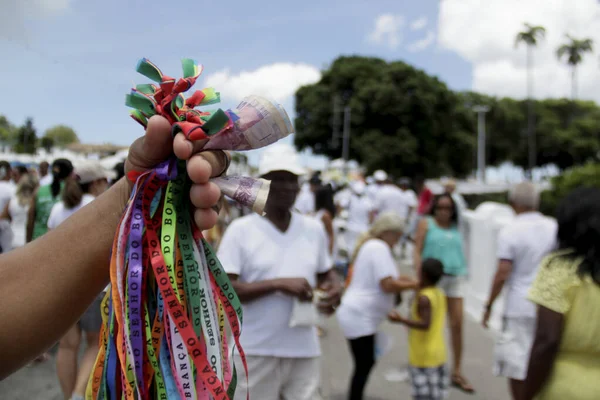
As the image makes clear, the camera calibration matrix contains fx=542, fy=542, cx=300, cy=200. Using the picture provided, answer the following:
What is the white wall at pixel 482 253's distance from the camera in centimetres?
730

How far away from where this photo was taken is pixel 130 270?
1187mm

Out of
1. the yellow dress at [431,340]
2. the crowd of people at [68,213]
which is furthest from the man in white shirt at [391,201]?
the yellow dress at [431,340]

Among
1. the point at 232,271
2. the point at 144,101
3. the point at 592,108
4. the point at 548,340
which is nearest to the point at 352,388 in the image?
the point at 232,271

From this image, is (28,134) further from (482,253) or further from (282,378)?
(482,253)

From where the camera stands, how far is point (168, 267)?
1196 mm

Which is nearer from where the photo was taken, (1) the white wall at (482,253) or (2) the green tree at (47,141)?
(2) the green tree at (47,141)

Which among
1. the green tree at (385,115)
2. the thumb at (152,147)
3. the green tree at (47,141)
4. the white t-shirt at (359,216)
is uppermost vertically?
the green tree at (385,115)

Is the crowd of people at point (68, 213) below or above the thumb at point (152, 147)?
below

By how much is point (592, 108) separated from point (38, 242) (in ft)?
281

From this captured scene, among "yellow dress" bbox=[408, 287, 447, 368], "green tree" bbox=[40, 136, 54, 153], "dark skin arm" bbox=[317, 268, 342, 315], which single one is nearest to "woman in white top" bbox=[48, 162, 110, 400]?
"green tree" bbox=[40, 136, 54, 153]

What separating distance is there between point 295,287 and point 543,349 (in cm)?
124

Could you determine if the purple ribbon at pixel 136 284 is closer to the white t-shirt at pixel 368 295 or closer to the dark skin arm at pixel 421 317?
the white t-shirt at pixel 368 295

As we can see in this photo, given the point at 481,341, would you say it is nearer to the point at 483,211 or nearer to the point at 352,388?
the point at 483,211

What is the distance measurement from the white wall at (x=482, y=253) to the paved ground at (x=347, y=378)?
44.7 inches
